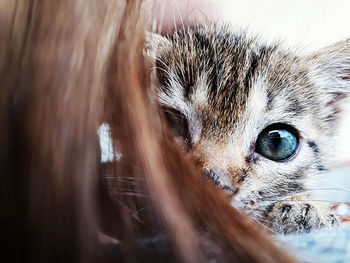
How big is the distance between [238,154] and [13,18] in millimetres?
391

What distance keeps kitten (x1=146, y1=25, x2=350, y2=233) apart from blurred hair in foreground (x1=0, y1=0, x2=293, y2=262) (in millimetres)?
178

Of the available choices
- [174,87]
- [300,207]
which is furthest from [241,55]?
[300,207]

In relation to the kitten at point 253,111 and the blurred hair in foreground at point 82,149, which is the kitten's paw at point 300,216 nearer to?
the kitten at point 253,111

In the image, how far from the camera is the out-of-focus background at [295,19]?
0.57m

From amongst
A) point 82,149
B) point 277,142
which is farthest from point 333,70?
point 82,149

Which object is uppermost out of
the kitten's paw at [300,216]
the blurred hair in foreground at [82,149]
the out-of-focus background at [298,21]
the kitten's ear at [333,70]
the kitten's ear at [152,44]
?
the out-of-focus background at [298,21]

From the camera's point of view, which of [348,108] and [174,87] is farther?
[348,108]

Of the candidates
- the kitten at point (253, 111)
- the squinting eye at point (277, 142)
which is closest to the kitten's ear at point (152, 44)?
the kitten at point (253, 111)

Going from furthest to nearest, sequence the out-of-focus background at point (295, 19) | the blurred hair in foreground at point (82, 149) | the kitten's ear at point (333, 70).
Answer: the kitten's ear at point (333, 70)
the out-of-focus background at point (295, 19)
the blurred hair in foreground at point (82, 149)

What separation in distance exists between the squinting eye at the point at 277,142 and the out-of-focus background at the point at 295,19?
141mm

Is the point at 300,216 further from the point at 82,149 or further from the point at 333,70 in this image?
the point at 82,149

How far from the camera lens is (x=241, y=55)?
0.72 metres

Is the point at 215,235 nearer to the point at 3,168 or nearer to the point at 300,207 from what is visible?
the point at 3,168

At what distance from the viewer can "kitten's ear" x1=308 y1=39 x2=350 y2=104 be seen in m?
0.69
